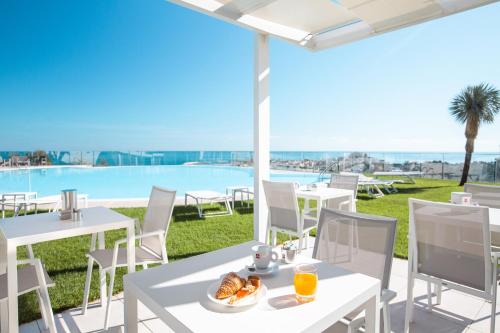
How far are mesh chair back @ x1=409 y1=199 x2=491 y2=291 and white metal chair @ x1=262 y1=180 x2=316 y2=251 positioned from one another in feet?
4.05

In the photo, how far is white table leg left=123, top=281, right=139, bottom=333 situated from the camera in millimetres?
1134

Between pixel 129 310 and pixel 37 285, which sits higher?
pixel 129 310

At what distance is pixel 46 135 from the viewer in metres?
13.9

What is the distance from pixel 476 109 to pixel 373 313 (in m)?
13.2

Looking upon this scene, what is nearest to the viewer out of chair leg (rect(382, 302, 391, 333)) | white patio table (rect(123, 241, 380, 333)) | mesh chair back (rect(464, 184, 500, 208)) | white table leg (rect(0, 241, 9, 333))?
white patio table (rect(123, 241, 380, 333))

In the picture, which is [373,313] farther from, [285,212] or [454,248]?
[285,212]

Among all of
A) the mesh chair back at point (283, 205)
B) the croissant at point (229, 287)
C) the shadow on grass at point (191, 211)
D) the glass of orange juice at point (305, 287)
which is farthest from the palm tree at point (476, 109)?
the croissant at point (229, 287)

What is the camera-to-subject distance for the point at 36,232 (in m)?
1.75

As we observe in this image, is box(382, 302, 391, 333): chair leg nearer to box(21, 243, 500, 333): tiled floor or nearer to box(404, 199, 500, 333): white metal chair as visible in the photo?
box(404, 199, 500, 333): white metal chair

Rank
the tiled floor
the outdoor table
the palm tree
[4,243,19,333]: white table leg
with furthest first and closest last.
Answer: the palm tree < the outdoor table < the tiled floor < [4,243,19,333]: white table leg

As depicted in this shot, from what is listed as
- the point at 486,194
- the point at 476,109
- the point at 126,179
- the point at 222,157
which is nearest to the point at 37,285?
the point at 486,194

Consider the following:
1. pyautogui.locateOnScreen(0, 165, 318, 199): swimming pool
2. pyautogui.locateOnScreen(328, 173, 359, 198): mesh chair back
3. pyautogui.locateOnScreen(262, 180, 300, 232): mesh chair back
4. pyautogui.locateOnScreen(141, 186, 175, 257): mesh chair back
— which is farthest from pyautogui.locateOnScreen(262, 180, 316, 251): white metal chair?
pyautogui.locateOnScreen(0, 165, 318, 199): swimming pool

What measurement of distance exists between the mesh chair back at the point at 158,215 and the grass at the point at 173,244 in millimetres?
574

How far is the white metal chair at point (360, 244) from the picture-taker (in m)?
1.38
